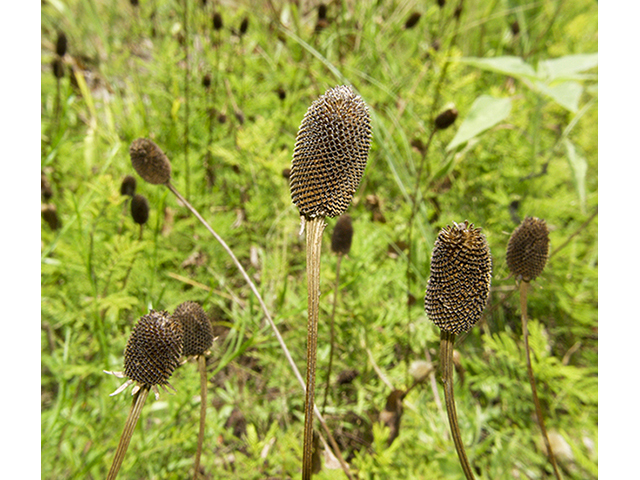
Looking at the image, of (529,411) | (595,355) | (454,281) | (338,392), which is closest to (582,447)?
(529,411)

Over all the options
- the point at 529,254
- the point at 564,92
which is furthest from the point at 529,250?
the point at 564,92

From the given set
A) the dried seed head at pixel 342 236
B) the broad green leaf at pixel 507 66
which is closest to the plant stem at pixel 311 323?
the dried seed head at pixel 342 236

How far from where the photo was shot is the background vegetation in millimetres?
1170

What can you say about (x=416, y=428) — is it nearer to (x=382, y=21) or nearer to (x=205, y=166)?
(x=205, y=166)

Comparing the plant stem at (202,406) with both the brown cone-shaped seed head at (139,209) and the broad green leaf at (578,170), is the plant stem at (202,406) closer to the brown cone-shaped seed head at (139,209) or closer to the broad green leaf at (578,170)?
the brown cone-shaped seed head at (139,209)

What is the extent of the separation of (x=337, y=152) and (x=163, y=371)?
1.36 feet

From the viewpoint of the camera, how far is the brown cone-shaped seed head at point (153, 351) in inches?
24.5

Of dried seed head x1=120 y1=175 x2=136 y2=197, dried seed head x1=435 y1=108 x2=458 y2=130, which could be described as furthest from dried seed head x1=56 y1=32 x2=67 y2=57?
dried seed head x1=435 y1=108 x2=458 y2=130

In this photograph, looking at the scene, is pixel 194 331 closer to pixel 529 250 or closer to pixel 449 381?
pixel 449 381

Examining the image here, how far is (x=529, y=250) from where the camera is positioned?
2.73 ft

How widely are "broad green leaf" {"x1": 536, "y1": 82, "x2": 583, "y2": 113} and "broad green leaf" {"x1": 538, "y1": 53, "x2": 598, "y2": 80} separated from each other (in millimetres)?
37

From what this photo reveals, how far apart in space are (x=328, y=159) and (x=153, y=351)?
0.38 metres

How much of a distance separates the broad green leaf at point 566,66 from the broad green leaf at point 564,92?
4 cm

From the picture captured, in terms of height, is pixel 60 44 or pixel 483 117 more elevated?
pixel 60 44
